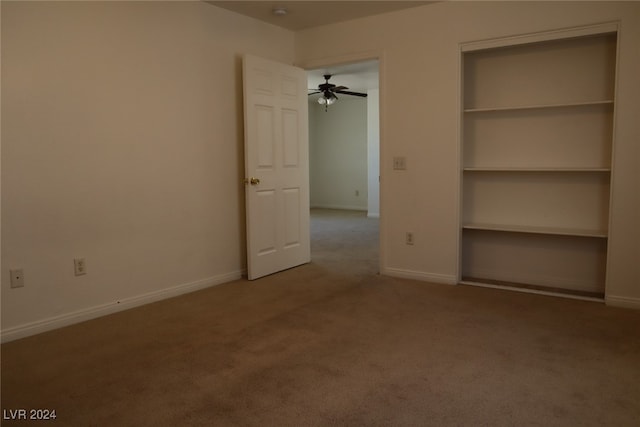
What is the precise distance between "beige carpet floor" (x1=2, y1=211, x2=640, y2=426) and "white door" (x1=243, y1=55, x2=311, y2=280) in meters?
0.71

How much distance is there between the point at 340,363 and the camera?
2.50m

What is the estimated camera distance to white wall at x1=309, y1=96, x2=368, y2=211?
981 cm

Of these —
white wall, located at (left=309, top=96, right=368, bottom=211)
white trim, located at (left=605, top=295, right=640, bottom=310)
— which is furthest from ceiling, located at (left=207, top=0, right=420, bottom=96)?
white wall, located at (left=309, top=96, right=368, bottom=211)

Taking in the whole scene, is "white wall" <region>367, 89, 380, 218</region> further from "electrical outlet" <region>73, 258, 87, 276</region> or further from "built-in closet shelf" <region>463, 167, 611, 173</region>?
"electrical outlet" <region>73, 258, 87, 276</region>

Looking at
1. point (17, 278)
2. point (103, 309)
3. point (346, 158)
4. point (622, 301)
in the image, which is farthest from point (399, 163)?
point (346, 158)

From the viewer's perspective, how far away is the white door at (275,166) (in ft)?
13.6

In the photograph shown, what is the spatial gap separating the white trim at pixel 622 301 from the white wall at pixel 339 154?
21.5 ft

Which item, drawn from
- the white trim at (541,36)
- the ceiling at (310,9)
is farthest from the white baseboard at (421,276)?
the ceiling at (310,9)

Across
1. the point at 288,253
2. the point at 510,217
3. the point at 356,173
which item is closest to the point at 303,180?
the point at 288,253

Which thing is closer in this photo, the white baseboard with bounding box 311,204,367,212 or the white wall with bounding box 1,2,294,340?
the white wall with bounding box 1,2,294,340

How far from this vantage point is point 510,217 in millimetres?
4047

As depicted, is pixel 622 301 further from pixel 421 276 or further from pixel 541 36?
pixel 541 36

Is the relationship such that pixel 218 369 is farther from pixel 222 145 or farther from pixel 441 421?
pixel 222 145

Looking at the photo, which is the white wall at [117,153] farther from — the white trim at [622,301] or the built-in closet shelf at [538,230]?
the white trim at [622,301]
